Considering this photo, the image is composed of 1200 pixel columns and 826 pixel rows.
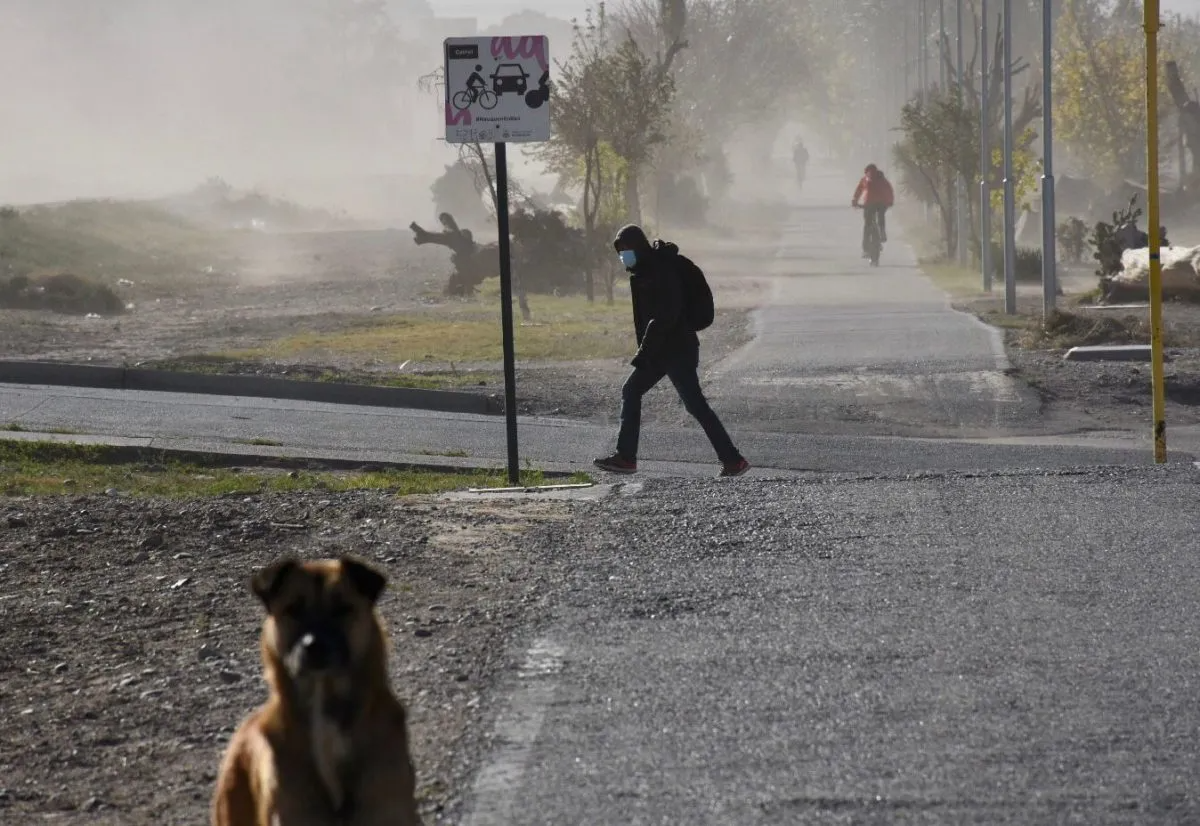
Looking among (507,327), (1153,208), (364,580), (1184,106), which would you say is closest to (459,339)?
(507,327)

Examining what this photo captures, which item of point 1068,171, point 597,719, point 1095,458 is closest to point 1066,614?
point 597,719

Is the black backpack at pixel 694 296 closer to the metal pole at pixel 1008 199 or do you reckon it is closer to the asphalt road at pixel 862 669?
the asphalt road at pixel 862 669

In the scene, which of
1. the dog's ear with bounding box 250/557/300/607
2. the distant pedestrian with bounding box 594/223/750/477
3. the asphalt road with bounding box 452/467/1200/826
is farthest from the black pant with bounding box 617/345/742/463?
the dog's ear with bounding box 250/557/300/607

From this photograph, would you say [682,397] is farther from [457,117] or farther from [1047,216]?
[1047,216]

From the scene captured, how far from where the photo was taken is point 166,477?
39.7 ft

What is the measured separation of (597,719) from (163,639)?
2273mm

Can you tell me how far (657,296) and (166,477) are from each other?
3311 mm

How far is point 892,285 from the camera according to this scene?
3444 centimetres

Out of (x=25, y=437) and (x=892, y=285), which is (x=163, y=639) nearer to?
(x=25, y=437)

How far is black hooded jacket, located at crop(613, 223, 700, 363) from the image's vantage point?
37.8ft

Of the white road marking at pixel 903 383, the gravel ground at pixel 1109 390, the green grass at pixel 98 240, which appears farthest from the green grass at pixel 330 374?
the green grass at pixel 98 240

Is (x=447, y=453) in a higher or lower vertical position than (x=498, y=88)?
lower

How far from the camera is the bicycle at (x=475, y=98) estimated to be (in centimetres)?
1024

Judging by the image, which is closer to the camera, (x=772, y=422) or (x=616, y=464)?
(x=616, y=464)
